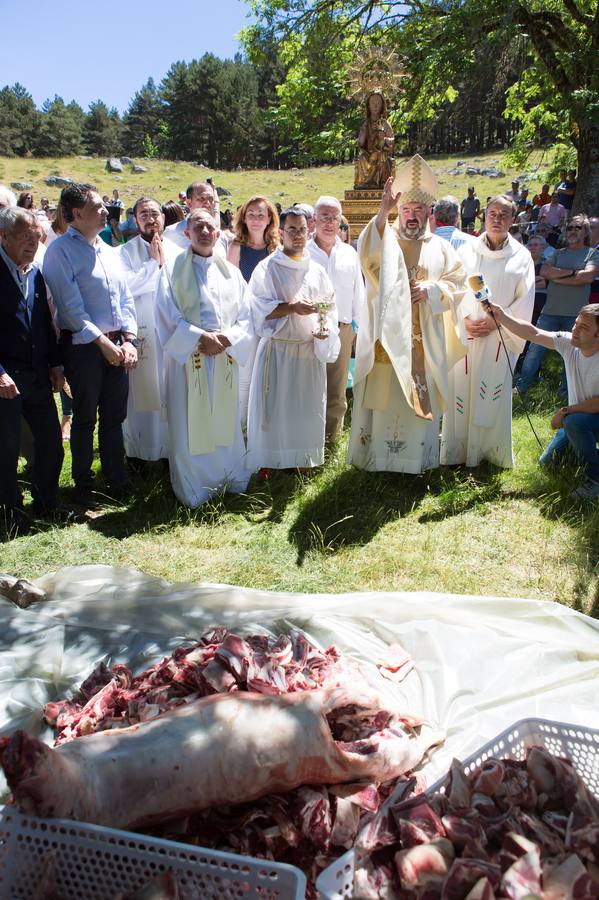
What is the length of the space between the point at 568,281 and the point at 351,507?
4.53 metres

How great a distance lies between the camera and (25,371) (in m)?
4.77

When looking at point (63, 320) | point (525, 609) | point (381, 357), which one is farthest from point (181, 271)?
point (525, 609)

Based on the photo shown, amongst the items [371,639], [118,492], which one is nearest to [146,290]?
[118,492]

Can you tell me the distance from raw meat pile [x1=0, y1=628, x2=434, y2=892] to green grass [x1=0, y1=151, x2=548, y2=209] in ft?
104

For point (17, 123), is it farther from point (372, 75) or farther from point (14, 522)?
point (14, 522)

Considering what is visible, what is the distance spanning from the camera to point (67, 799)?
189 cm

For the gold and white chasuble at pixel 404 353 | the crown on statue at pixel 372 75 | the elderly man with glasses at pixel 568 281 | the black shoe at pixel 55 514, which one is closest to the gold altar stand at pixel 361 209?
the crown on statue at pixel 372 75

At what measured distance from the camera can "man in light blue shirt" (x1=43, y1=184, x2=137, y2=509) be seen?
4.89m

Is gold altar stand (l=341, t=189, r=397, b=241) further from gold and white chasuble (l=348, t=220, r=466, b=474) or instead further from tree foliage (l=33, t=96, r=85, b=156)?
tree foliage (l=33, t=96, r=85, b=156)

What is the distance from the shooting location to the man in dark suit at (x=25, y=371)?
450 cm

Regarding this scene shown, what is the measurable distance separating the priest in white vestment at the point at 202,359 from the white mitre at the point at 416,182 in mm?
1465

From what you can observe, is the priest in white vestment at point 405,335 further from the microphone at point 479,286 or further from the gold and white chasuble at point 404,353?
the microphone at point 479,286

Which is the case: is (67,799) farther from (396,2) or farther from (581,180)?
(396,2)

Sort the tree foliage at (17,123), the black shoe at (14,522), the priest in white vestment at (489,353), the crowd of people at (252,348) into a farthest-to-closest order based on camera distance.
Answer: the tree foliage at (17,123) → the priest in white vestment at (489,353) → the crowd of people at (252,348) → the black shoe at (14,522)
